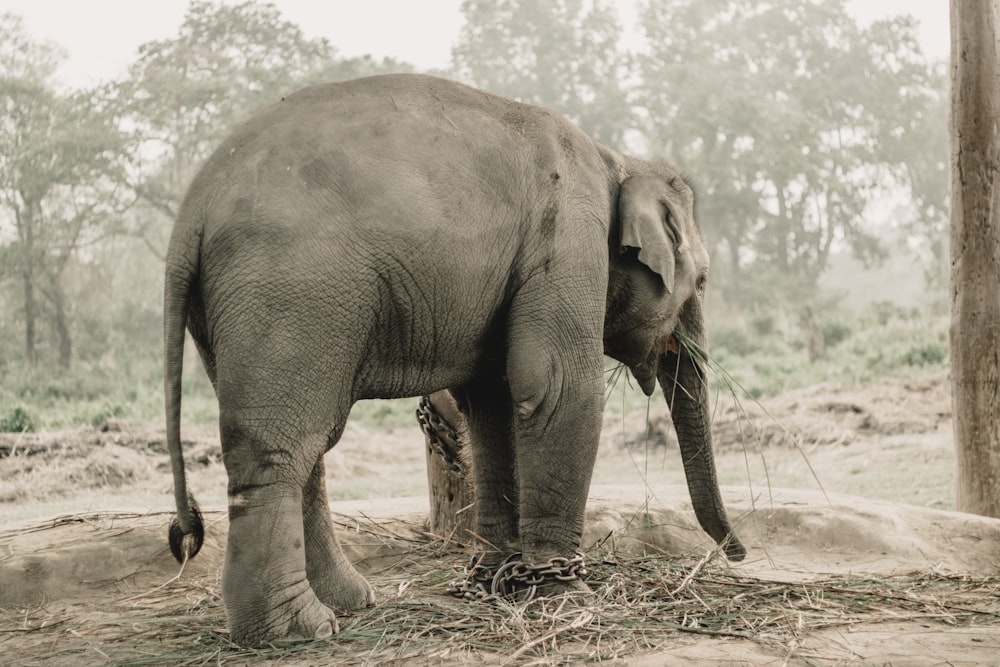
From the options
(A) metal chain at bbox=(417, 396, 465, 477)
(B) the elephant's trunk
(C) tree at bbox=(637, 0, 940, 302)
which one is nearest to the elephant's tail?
(A) metal chain at bbox=(417, 396, 465, 477)

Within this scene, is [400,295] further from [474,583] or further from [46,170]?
[46,170]

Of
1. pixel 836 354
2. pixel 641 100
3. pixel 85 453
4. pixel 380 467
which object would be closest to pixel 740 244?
pixel 641 100

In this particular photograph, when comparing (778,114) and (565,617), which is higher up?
(778,114)

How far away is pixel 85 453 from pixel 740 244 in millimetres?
20079

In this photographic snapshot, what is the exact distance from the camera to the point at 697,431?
459 centimetres

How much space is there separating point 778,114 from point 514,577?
23269 mm

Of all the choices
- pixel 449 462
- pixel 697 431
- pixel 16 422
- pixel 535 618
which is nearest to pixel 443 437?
pixel 449 462

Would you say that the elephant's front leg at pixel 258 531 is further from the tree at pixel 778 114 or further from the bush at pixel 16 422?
the tree at pixel 778 114

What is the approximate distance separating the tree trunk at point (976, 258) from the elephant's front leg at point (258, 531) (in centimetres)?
406

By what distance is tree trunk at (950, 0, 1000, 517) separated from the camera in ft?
19.1

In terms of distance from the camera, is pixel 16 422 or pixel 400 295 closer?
pixel 400 295

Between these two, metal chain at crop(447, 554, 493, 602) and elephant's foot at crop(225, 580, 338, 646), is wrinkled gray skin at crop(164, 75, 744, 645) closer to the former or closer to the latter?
elephant's foot at crop(225, 580, 338, 646)

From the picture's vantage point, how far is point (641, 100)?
89.0 feet

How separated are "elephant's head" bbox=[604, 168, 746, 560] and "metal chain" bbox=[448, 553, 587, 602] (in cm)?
81
